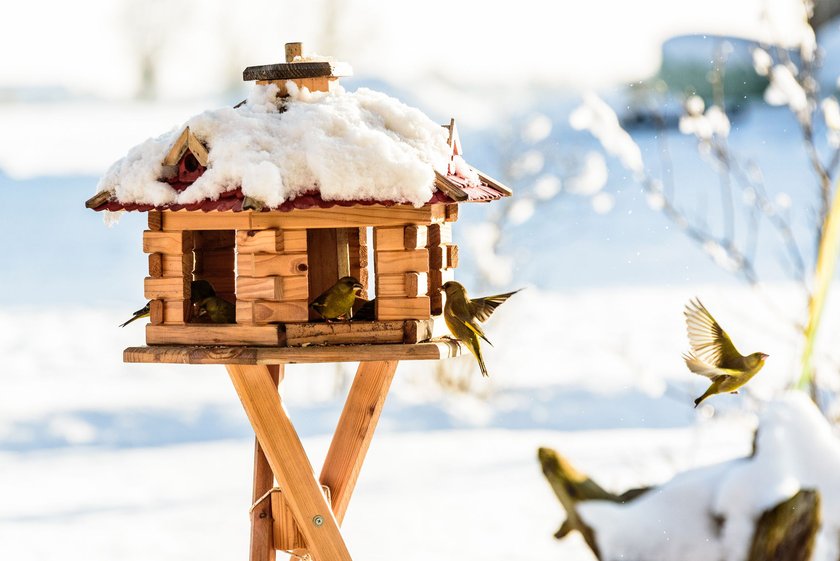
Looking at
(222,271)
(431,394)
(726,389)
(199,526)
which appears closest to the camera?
(726,389)

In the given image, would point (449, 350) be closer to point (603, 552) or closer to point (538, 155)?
point (603, 552)

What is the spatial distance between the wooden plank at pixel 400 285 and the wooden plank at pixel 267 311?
19 centimetres

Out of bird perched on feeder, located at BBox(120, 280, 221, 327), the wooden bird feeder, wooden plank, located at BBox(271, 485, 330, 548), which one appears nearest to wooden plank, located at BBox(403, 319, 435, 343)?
the wooden bird feeder

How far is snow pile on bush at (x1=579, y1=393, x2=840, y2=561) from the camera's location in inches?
93.4

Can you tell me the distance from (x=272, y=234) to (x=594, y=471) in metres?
3.92

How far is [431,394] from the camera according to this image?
7043mm

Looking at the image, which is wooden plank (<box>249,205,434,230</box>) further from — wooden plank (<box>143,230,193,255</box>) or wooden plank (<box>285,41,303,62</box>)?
wooden plank (<box>285,41,303,62</box>)

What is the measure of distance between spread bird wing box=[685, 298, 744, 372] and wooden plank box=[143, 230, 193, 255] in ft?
3.75

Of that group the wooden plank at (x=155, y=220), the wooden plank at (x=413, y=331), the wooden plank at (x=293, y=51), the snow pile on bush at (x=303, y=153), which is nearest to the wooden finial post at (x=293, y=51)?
the wooden plank at (x=293, y=51)

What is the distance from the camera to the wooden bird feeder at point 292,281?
2.32 metres

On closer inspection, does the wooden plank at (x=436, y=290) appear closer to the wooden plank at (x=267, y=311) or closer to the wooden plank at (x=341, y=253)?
the wooden plank at (x=341, y=253)

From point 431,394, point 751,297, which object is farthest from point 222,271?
point 751,297

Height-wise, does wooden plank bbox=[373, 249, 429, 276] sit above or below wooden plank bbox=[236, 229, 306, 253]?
below

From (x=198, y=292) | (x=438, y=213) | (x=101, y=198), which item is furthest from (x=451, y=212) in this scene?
(x=101, y=198)
